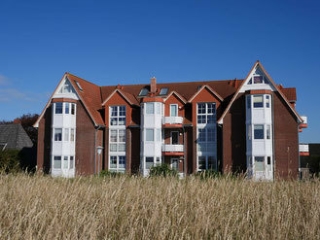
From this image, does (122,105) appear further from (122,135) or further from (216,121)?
(216,121)

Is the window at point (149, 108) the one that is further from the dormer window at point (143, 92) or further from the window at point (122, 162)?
the window at point (122, 162)

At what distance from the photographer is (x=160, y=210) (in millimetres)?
7145

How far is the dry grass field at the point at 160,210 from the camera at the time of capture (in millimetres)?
6043

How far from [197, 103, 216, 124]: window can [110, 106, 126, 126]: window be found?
784cm

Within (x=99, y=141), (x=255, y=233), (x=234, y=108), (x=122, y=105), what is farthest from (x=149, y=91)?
(x=255, y=233)

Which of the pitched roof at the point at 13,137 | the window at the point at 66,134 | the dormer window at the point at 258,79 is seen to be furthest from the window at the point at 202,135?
the pitched roof at the point at 13,137

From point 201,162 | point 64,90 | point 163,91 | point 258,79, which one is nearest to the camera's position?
point 258,79

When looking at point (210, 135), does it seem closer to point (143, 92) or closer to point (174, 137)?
point (174, 137)

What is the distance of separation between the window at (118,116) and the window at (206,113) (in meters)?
7.84

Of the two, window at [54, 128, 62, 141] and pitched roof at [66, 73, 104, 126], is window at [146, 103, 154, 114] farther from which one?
window at [54, 128, 62, 141]

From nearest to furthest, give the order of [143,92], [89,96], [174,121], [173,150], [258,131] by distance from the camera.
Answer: [258,131]
[173,150]
[174,121]
[89,96]
[143,92]

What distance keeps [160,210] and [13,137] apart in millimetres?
A: 42912

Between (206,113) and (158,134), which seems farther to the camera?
(158,134)

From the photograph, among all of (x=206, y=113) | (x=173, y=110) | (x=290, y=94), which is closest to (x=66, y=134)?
(x=173, y=110)
